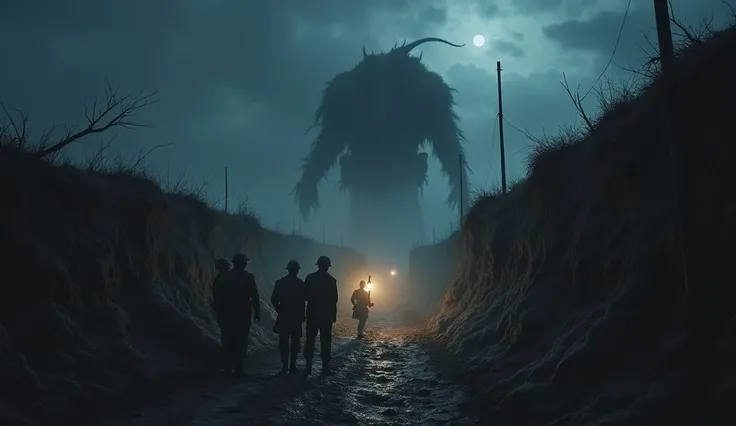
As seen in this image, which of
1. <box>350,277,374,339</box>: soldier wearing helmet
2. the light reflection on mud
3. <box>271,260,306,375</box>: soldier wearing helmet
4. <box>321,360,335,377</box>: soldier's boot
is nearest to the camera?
the light reflection on mud

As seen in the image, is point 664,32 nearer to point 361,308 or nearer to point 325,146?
point 361,308

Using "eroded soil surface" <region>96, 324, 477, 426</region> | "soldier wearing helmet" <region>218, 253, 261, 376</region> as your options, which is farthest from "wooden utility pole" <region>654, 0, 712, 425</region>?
"soldier wearing helmet" <region>218, 253, 261, 376</region>

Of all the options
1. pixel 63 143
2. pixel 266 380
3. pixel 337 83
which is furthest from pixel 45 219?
pixel 337 83

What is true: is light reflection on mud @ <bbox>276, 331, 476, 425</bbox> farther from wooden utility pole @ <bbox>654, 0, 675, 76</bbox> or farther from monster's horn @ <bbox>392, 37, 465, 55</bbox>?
monster's horn @ <bbox>392, 37, 465, 55</bbox>

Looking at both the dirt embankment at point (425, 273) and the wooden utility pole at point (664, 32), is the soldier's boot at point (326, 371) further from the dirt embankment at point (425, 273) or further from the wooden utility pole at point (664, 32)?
the dirt embankment at point (425, 273)

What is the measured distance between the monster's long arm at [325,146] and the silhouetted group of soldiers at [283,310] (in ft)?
122

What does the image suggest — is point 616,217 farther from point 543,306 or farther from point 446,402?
point 446,402

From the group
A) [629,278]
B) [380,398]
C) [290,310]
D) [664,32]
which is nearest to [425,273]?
[290,310]

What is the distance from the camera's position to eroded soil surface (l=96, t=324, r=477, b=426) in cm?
705

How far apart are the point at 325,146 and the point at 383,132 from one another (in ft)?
17.9

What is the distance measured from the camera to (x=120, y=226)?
11.9 m

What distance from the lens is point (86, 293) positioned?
9672mm

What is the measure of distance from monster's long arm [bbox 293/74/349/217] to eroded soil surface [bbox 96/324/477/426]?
36.5 m

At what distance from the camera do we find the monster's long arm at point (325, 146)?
158ft
